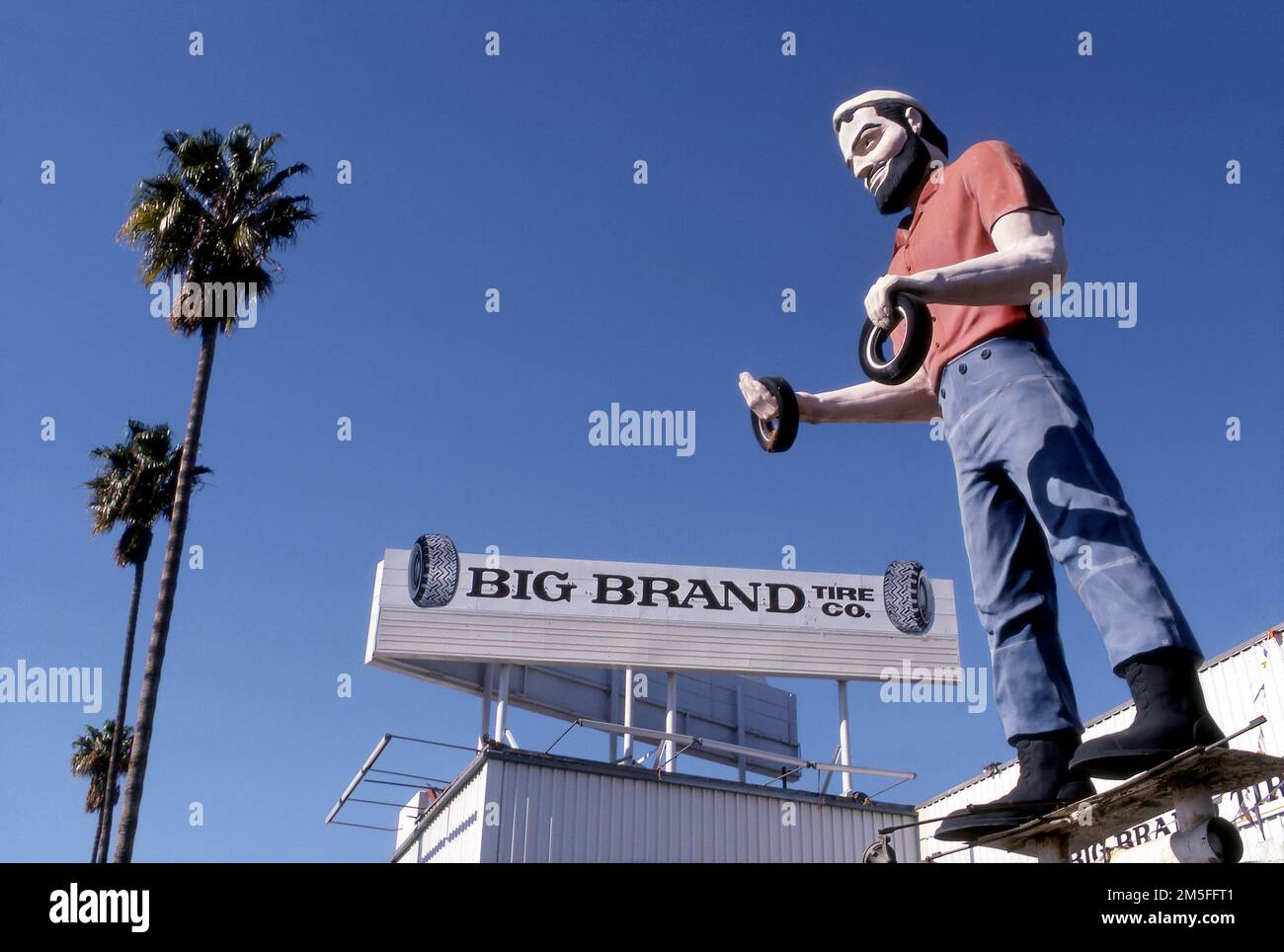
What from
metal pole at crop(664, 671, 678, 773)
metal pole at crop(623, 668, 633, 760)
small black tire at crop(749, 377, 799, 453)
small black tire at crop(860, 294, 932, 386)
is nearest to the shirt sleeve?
small black tire at crop(860, 294, 932, 386)

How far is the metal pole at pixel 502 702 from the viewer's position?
797 inches

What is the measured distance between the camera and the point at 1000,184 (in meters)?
4.26

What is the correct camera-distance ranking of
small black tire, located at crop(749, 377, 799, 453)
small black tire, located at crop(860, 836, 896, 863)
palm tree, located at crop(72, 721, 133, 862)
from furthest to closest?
palm tree, located at crop(72, 721, 133, 862) → small black tire, located at crop(749, 377, 799, 453) → small black tire, located at crop(860, 836, 896, 863)

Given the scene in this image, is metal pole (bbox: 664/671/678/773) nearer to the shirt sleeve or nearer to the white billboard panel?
the white billboard panel

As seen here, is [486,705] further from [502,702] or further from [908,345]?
[908,345]

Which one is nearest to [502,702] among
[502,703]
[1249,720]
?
[502,703]

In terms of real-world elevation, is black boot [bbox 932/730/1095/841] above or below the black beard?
below

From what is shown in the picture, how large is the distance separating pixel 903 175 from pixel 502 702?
16990 millimetres

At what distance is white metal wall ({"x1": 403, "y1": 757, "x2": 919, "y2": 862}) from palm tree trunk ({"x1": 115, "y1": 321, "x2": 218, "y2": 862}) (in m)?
4.33

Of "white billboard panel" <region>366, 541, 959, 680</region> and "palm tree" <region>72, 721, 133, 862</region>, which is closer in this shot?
"white billboard panel" <region>366, 541, 959, 680</region>

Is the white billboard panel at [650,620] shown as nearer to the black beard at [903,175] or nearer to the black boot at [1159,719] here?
the black beard at [903,175]

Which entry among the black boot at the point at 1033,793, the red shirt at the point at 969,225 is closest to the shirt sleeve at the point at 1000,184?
the red shirt at the point at 969,225

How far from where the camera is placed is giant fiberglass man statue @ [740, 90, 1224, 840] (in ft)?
11.2
